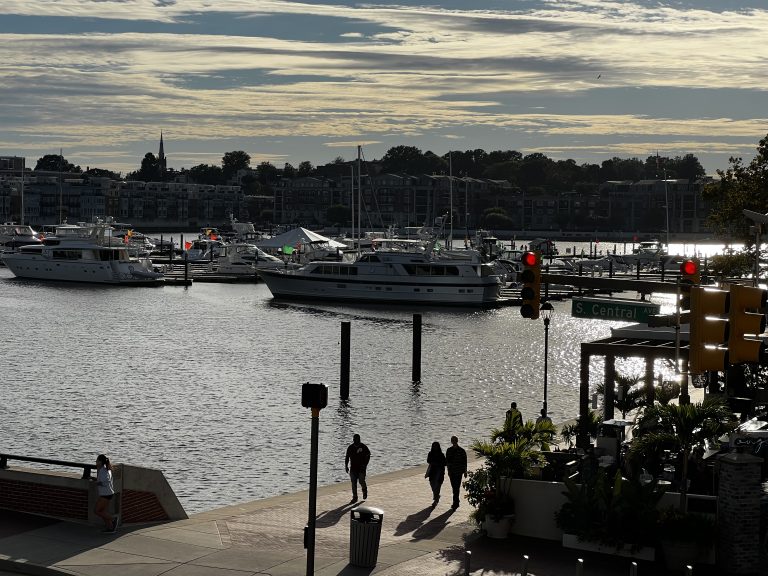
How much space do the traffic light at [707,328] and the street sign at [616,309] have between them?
4898 mm

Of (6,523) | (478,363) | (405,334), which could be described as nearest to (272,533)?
(6,523)

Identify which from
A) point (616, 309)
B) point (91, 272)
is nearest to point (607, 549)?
point (616, 309)

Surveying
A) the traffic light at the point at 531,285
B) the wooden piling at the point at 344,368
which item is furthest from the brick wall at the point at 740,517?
the wooden piling at the point at 344,368

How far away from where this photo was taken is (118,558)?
62.4ft

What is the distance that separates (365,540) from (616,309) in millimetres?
6413

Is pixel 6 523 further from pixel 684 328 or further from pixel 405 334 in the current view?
pixel 405 334

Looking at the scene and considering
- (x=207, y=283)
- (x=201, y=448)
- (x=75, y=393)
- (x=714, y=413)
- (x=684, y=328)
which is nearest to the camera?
(x=714, y=413)

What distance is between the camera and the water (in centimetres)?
3753

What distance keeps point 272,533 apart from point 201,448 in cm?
1820

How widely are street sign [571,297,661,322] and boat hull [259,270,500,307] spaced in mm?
71878

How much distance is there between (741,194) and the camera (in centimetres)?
5294

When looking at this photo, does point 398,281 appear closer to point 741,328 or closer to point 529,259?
point 529,259

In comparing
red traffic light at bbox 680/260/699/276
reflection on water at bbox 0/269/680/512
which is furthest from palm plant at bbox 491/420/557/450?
reflection on water at bbox 0/269/680/512

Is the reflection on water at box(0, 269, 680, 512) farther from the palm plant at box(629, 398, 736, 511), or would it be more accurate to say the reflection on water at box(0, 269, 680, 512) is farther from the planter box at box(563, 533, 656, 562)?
the palm plant at box(629, 398, 736, 511)
